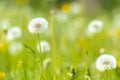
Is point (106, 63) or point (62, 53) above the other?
point (62, 53)

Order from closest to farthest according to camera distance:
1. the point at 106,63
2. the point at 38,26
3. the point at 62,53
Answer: the point at 106,63
the point at 38,26
the point at 62,53

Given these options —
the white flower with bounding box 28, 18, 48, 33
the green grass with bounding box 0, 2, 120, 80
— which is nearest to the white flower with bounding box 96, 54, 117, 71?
the green grass with bounding box 0, 2, 120, 80

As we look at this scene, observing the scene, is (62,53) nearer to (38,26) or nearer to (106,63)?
(38,26)

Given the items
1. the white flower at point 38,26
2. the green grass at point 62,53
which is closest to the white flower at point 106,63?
the green grass at point 62,53

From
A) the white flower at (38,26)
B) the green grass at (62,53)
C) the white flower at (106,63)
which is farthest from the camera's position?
the green grass at (62,53)

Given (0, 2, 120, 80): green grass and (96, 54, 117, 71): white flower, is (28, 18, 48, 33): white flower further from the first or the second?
(96, 54, 117, 71): white flower

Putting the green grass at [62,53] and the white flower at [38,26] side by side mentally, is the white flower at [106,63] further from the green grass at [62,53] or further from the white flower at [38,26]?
the white flower at [38,26]

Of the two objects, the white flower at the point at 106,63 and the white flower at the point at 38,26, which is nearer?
the white flower at the point at 106,63

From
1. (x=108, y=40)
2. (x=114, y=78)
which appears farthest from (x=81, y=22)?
(x=114, y=78)

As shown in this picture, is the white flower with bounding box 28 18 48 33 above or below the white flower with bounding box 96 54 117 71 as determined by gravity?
above

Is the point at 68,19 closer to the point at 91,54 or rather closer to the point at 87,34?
the point at 87,34

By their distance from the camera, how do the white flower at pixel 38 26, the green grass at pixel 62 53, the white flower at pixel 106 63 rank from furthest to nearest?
the green grass at pixel 62 53 < the white flower at pixel 38 26 < the white flower at pixel 106 63

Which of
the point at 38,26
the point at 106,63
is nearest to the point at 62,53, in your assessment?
the point at 38,26
